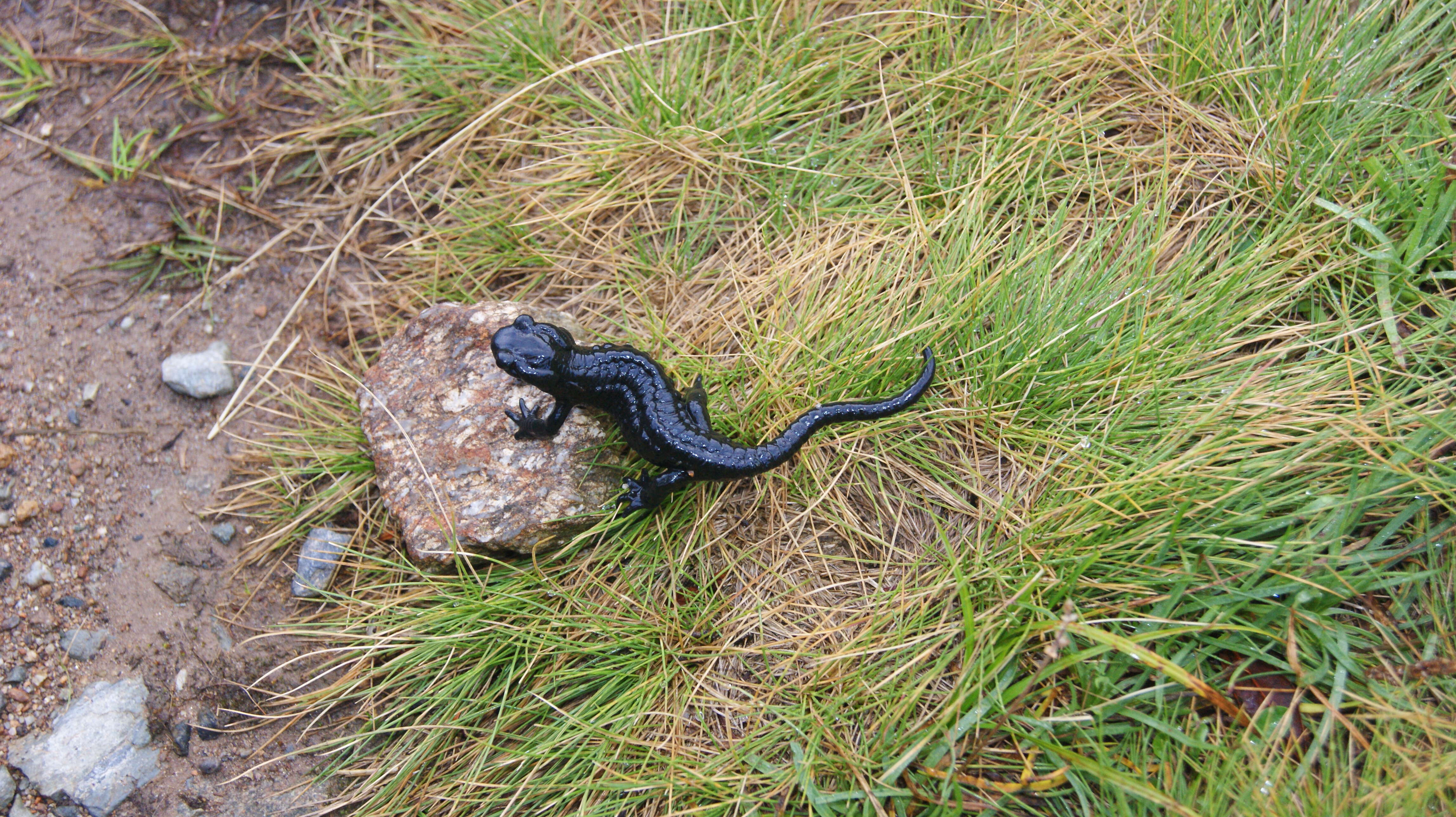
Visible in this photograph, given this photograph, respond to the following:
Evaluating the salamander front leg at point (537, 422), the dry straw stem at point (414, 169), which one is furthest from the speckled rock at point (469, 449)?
the dry straw stem at point (414, 169)

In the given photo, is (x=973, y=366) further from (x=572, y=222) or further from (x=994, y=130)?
(x=572, y=222)

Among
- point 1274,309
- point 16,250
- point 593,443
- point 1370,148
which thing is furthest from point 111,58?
point 1370,148

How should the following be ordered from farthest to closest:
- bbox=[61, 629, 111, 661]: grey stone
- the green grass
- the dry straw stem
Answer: the dry straw stem, bbox=[61, 629, 111, 661]: grey stone, the green grass

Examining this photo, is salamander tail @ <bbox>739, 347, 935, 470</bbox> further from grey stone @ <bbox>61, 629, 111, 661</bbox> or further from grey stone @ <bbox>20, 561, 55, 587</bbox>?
grey stone @ <bbox>20, 561, 55, 587</bbox>

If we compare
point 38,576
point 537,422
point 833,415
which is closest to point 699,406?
point 833,415

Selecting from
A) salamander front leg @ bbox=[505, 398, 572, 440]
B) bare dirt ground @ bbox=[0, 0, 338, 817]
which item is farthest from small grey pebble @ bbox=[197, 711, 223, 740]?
salamander front leg @ bbox=[505, 398, 572, 440]

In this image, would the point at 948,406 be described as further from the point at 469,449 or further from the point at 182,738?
the point at 182,738

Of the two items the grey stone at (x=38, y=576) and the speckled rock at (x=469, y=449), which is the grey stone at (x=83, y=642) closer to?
the grey stone at (x=38, y=576)
